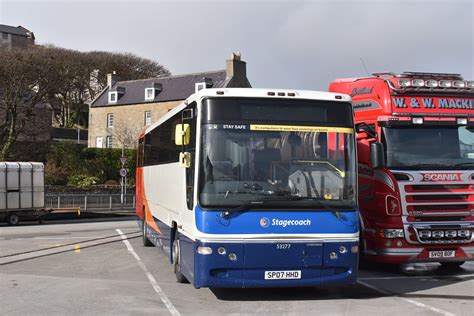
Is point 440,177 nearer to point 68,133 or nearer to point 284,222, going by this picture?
point 284,222

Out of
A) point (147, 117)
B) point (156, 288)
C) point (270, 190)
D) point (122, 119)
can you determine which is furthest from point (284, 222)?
point (122, 119)

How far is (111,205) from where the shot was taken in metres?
38.2

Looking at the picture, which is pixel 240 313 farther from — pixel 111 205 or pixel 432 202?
pixel 111 205

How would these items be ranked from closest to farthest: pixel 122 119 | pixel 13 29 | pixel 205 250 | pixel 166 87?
1. pixel 205 250
2. pixel 166 87
3. pixel 122 119
4. pixel 13 29

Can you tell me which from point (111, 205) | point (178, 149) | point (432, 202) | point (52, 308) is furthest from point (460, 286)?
point (111, 205)

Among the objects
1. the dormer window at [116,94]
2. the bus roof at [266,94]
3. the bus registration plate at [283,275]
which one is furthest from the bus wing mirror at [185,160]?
the dormer window at [116,94]

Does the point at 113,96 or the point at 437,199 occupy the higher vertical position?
the point at 113,96

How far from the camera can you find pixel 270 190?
26.9 ft

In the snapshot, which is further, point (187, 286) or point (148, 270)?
point (148, 270)

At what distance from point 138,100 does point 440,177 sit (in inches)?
2164

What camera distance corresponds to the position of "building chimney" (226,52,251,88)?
2231 inches

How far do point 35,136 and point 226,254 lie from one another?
36.4 meters

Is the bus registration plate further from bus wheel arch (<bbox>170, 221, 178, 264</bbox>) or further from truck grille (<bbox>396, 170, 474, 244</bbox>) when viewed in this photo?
truck grille (<bbox>396, 170, 474, 244</bbox>)

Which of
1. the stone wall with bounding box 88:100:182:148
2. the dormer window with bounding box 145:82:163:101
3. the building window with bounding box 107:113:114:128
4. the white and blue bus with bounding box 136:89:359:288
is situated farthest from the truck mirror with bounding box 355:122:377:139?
the building window with bounding box 107:113:114:128
